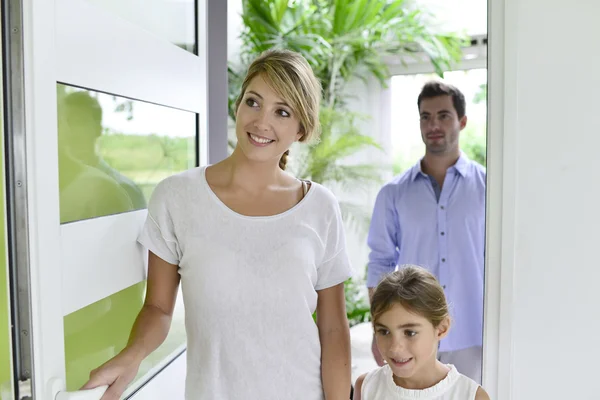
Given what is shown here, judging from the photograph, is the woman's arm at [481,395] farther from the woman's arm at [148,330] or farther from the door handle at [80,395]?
the door handle at [80,395]

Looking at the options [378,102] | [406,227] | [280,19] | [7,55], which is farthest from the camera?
[378,102]

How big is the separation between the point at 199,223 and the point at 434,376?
0.69m

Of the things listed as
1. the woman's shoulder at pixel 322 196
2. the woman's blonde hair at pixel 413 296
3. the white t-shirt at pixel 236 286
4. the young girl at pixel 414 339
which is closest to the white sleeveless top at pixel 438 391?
the young girl at pixel 414 339

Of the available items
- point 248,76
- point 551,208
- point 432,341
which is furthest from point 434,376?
point 248,76

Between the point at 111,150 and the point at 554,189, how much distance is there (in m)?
1.08

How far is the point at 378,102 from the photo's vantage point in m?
4.30

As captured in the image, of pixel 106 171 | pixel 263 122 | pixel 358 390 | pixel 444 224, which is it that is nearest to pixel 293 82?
pixel 263 122

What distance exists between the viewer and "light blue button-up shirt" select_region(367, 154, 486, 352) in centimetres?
216

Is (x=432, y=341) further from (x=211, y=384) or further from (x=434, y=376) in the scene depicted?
(x=211, y=384)

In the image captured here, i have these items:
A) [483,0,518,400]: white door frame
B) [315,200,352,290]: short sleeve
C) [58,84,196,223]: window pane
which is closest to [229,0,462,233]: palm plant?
[483,0,518,400]: white door frame

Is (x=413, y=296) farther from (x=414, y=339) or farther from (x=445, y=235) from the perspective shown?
(x=445, y=235)

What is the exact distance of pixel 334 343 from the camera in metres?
1.34

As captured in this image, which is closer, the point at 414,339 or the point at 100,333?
the point at 100,333

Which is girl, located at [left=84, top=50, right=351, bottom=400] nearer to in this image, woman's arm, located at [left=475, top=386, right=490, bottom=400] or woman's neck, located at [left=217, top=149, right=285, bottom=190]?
woman's neck, located at [left=217, top=149, right=285, bottom=190]
